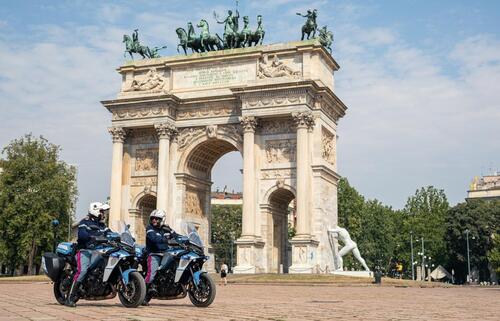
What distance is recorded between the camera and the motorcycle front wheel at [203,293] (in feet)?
43.7

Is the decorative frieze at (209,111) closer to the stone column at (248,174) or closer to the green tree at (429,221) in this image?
the stone column at (248,174)

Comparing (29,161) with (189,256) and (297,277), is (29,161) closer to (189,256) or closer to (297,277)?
(297,277)

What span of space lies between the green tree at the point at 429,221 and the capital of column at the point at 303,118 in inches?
1830

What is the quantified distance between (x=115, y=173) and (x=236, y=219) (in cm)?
5216

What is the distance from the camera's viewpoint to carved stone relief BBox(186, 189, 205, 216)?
1993 inches

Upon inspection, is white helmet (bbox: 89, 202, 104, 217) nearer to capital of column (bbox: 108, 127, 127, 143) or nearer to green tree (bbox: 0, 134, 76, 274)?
capital of column (bbox: 108, 127, 127, 143)

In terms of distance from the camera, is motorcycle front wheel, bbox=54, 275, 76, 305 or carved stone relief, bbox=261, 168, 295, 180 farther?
carved stone relief, bbox=261, 168, 295, 180

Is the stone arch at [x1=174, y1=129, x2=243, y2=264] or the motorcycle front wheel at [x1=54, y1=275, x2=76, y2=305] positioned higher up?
the stone arch at [x1=174, y1=129, x2=243, y2=264]

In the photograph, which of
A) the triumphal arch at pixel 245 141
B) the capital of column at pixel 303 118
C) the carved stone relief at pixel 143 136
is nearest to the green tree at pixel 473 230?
the triumphal arch at pixel 245 141

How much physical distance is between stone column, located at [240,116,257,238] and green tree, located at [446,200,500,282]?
42.9 metres

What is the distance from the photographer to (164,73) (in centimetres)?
5122

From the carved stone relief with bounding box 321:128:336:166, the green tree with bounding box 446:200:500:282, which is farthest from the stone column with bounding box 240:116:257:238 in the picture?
the green tree with bounding box 446:200:500:282

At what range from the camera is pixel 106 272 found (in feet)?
43.7

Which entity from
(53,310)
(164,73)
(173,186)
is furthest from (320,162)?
(53,310)
